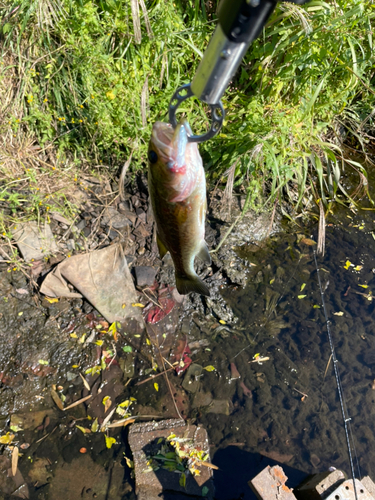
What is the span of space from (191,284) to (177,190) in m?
0.71

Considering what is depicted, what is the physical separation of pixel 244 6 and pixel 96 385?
10.00ft

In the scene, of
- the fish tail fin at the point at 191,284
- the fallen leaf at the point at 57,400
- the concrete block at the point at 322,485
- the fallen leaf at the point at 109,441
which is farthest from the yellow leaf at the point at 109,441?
the fish tail fin at the point at 191,284

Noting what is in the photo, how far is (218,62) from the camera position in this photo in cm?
90

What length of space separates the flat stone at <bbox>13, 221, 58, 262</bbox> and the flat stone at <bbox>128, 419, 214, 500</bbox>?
5.98 ft

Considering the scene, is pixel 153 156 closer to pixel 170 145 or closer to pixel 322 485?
pixel 170 145

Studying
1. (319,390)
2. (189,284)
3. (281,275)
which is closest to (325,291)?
(281,275)

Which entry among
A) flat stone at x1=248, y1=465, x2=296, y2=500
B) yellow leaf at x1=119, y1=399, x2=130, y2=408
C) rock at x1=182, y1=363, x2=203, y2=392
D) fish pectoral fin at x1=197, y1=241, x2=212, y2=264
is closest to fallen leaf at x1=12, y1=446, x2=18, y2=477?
yellow leaf at x1=119, y1=399, x2=130, y2=408

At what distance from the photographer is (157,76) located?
11.3 ft

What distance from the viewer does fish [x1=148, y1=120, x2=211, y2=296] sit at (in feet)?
4.36

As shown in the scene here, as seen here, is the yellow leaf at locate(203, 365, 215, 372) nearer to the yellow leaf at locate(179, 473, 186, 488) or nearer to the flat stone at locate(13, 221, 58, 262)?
Result: the yellow leaf at locate(179, 473, 186, 488)

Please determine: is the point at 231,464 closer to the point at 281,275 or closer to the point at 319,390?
the point at 319,390

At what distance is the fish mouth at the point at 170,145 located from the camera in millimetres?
1279

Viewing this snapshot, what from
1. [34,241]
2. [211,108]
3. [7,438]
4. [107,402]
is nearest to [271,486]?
[107,402]

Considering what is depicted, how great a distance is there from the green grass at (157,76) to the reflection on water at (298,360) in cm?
116
